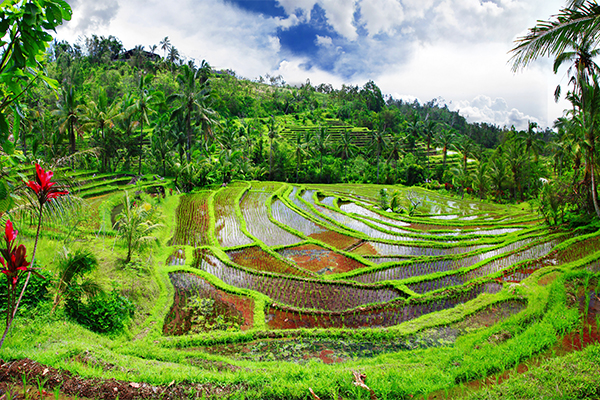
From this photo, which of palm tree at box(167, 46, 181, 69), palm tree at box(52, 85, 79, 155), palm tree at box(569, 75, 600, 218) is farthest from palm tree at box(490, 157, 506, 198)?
palm tree at box(167, 46, 181, 69)

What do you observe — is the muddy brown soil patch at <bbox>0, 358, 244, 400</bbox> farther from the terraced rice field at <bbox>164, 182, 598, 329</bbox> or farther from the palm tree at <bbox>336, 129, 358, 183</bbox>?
the palm tree at <bbox>336, 129, 358, 183</bbox>

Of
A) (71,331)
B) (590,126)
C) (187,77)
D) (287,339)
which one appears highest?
(187,77)

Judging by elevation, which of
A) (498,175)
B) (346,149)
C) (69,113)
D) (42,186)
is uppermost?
(346,149)

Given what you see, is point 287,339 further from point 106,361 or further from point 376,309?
point 106,361

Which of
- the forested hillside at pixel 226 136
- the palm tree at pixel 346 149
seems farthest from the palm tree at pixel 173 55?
the palm tree at pixel 346 149

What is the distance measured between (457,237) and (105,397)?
1243 cm

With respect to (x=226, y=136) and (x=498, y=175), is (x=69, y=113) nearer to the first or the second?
(x=226, y=136)

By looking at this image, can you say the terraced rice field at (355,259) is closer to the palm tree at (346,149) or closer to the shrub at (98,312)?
the shrub at (98,312)

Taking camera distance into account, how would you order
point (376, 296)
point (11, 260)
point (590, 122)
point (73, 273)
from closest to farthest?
1. point (11, 260)
2. point (73, 273)
3. point (376, 296)
4. point (590, 122)

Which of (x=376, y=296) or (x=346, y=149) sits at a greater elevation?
(x=346, y=149)

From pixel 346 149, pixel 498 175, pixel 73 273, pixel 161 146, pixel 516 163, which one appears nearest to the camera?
pixel 73 273

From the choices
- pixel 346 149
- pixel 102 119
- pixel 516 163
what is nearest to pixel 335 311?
pixel 102 119

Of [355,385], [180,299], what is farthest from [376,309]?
[180,299]

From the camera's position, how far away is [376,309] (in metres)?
7.01
